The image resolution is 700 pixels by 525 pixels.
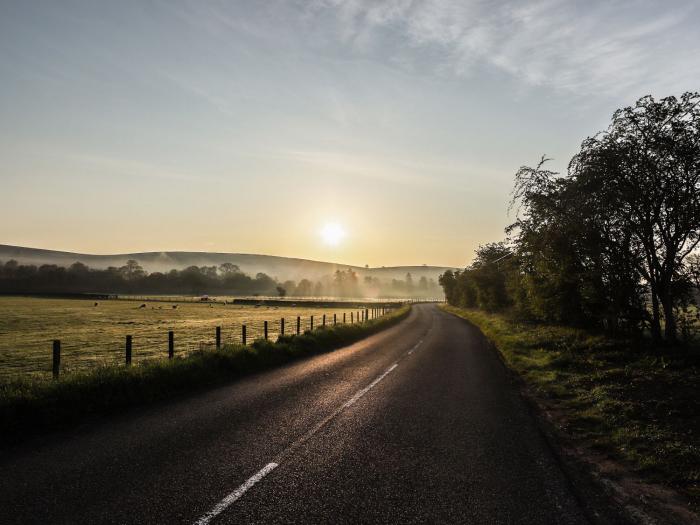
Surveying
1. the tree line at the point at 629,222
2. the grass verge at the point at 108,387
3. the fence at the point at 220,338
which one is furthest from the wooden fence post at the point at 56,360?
the tree line at the point at 629,222

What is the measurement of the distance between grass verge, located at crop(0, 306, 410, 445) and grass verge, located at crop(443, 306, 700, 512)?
922 centimetres

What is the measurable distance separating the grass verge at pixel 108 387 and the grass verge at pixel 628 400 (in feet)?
30.3

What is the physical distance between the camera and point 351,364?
16.3m

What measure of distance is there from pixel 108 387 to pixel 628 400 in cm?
1217

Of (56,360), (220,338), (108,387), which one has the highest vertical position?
(56,360)

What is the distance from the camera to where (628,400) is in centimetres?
1024

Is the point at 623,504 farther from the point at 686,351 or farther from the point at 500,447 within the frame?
the point at 686,351

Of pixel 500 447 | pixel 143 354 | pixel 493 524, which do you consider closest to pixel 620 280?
pixel 500 447

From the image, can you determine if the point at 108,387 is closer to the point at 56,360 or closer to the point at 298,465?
the point at 56,360

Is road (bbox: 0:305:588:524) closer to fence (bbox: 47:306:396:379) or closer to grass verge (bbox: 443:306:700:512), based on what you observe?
grass verge (bbox: 443:306:700:512)

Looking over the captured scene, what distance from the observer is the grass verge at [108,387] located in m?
8.20

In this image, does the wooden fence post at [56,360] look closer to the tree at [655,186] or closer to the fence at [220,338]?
the fence at [220,338]

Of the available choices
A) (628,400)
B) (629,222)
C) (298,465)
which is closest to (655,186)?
(629,222)

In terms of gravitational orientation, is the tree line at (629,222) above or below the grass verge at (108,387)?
above
